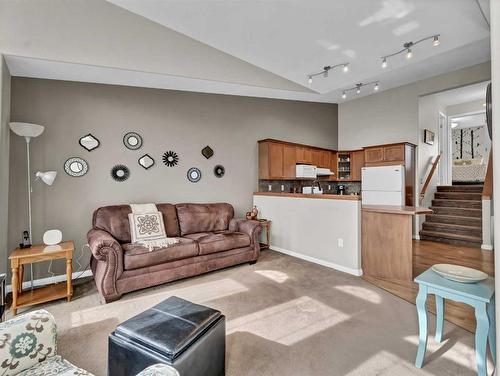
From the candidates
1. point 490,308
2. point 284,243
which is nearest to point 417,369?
point 490,308

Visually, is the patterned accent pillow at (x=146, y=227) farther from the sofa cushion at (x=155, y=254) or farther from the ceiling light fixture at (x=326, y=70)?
the ceiling light fixture at (x=326, y=70)

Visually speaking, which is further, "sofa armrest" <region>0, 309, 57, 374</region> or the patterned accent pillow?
the patterned accent pillow

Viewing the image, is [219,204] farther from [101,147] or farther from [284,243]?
[101,147]

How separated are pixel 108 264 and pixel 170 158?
2.00 m

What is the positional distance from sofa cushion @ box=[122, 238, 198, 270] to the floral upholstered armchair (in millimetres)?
1586

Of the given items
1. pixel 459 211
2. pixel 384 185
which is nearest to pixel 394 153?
pixel 384 185

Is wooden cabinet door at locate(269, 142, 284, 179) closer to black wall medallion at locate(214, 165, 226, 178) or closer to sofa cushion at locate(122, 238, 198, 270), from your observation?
black wall medallion at locate(214, 165, 226, 178)

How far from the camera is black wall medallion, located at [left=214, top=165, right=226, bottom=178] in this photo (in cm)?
472

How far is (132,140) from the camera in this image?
387 cm

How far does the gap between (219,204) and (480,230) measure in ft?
17.3

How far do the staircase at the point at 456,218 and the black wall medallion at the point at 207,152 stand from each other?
5.02 metres

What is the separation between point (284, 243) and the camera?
4621 mm

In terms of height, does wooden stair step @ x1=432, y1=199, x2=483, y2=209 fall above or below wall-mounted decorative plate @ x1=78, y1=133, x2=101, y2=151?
below

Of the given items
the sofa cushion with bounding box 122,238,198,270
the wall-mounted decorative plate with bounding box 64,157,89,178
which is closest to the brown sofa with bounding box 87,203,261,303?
the sofa cushion with bounding box 122,238,198,270
